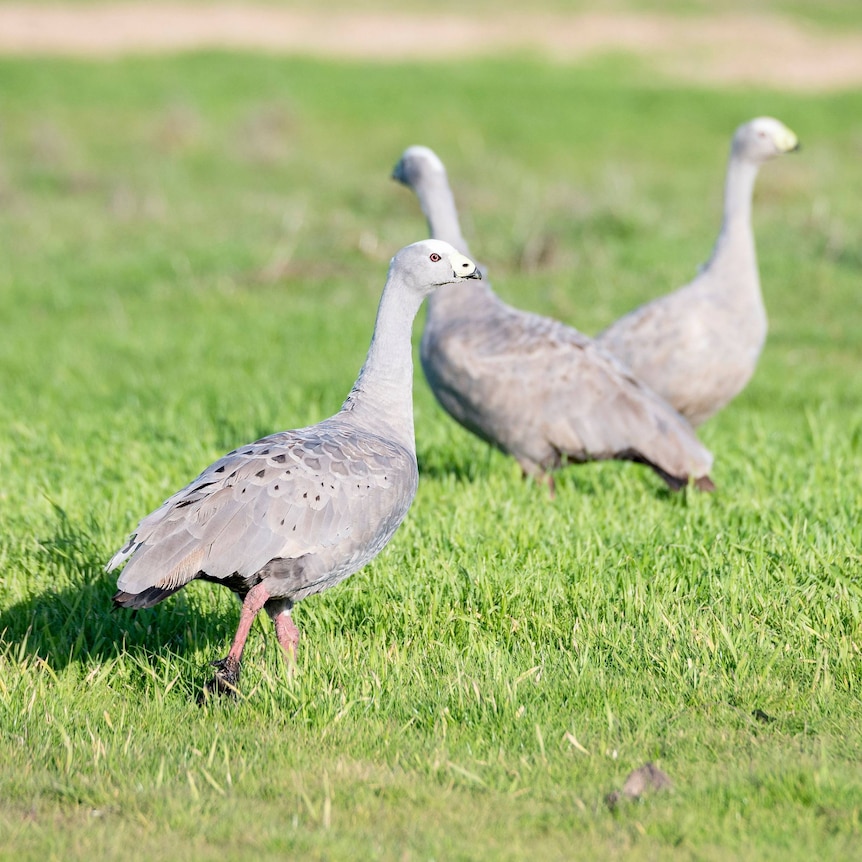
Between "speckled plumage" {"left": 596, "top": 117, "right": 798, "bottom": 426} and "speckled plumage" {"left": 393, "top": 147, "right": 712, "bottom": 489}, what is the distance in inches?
34.1

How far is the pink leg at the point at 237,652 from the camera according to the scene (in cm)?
468

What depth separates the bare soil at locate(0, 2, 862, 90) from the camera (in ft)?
115

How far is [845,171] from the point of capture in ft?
74.0

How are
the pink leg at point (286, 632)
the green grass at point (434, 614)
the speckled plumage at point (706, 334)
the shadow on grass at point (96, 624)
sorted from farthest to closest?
the speckled plumage at point (706, 334) < the shadow on grass at point (96, 624) < the pink leg at point (286, 632) < the green grass at point (434, 614)

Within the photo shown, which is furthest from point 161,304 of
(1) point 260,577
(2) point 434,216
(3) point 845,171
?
(3) point 845,171

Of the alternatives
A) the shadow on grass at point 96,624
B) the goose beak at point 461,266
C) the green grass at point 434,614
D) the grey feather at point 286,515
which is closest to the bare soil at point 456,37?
the green grass at point 434,614

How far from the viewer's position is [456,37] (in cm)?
3975

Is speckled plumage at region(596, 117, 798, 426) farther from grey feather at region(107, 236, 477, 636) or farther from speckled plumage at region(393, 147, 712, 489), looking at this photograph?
grey feather at region(107, 236, 477, 636)

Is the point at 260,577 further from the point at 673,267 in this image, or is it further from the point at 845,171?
the point at 845,171

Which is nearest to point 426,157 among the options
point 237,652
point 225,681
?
point 237,652

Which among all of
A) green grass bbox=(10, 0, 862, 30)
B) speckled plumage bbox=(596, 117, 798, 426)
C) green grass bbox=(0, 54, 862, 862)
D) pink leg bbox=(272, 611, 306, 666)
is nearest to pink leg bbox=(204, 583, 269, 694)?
green grass bbox=(0, 54, 862, 862)

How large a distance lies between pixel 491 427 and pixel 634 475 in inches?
42.1

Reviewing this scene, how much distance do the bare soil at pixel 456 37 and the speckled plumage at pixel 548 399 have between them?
27831mm

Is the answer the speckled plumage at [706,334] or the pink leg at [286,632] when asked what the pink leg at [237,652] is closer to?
the pink leg at [286,632]
